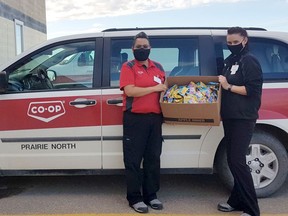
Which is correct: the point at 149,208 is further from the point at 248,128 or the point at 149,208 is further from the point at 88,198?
the point at 248,128

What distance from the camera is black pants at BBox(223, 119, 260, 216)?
3.42 m

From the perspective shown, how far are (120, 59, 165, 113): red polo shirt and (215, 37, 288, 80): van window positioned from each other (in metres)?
0.80

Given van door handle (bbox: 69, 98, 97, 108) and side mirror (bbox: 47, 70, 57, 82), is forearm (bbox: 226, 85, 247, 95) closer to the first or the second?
van door handle (bbox: 69, 98, 97, 108)

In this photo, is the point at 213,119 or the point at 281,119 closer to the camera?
the point at 213,119

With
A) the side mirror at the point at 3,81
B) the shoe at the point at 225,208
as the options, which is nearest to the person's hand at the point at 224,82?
the shoe at the point at 225,208

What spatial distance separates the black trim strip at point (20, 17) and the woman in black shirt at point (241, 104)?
14667mm

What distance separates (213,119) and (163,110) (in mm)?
482

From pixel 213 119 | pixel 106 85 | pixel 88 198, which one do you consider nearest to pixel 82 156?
pixel 88 198

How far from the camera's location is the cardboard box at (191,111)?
140 inches

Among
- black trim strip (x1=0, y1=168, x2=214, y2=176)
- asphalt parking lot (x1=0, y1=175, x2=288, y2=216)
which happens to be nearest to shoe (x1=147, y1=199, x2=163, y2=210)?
asphalt parking lot (x1=0, y1=175, x2=288, y2=216)

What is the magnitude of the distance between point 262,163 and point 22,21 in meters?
16.8

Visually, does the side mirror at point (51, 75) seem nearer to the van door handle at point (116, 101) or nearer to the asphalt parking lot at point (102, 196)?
the van door handle at point (116, 101)

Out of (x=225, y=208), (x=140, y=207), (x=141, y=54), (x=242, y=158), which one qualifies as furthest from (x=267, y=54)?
(x=140, y=207)

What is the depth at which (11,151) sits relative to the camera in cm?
403
